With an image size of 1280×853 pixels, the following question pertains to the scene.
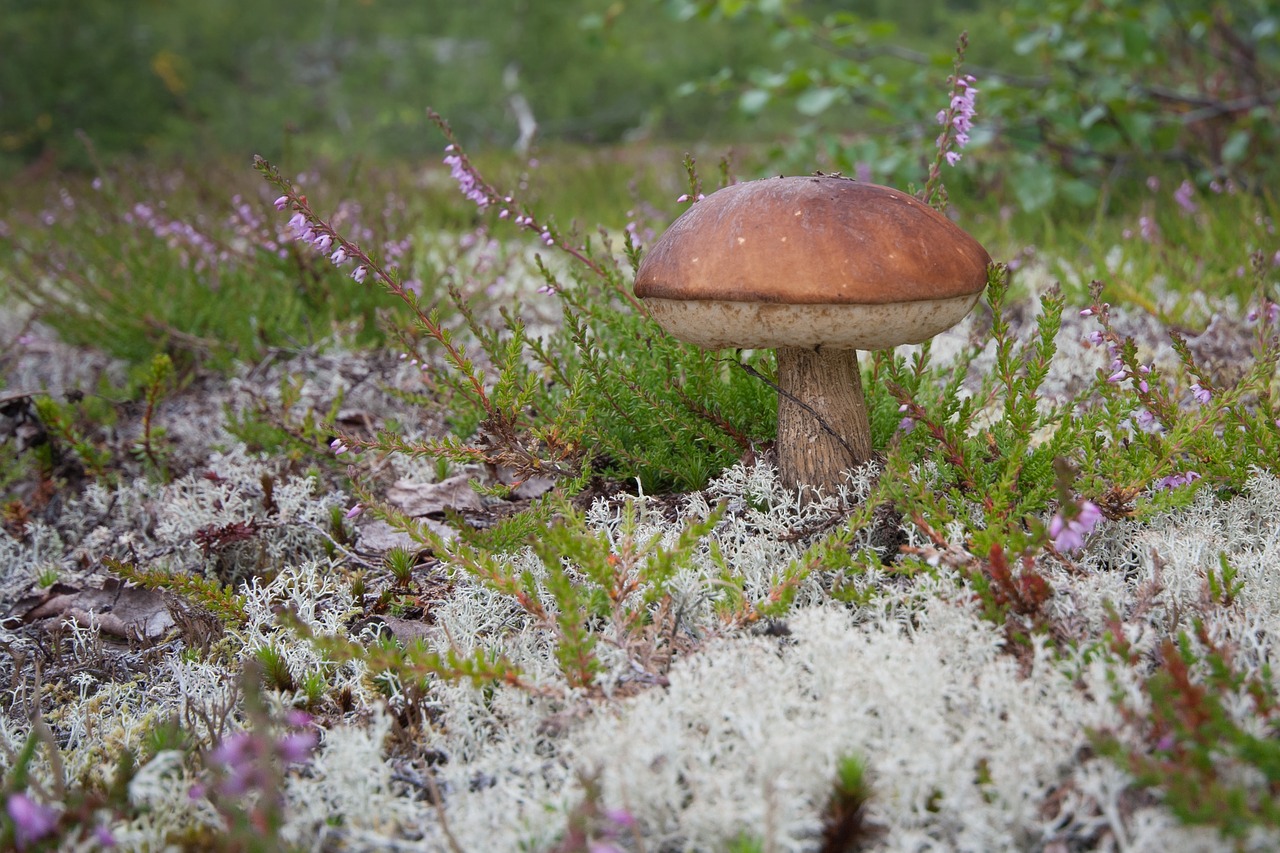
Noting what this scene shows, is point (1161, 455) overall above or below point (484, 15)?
below

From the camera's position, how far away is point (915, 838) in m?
1.16

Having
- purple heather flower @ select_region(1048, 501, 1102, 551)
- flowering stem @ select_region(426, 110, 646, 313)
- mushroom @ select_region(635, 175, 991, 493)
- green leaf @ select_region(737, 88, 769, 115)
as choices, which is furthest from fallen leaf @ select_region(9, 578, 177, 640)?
green leaf @ select_region(737, 88, 769, 115)

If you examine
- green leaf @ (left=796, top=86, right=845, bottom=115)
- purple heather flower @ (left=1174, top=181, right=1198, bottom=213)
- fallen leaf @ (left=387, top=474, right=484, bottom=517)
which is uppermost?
green leaf @ (left=796, top=86, right=845, bottom=115)

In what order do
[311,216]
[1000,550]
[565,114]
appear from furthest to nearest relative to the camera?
[565,114], [311,216], [1000,550]

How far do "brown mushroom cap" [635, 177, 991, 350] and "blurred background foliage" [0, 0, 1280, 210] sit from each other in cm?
256

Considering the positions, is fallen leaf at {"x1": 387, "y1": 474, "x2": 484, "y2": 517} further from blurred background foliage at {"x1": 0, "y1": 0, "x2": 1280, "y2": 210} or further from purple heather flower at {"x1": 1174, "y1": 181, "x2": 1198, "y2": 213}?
purple heather flower at {"x1": 1174, "y1": 181, "x2": 1198, "y2": 213}

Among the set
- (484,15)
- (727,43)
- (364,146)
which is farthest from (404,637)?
(727,43)

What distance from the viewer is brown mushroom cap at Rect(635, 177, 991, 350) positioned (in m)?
1.49

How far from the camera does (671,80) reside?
16.3 meters

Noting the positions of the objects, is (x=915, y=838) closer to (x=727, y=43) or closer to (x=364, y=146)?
(x=364, y=146)

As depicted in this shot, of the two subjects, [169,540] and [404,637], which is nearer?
[404,637]

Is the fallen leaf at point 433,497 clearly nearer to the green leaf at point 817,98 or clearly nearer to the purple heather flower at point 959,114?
the purple heather flower at point 959,114

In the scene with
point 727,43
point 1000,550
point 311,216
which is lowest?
point 1000,550

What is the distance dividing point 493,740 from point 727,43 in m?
18.5
